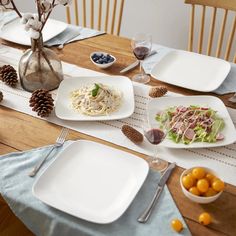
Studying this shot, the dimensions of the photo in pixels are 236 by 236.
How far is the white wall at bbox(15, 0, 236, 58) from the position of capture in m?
2.51

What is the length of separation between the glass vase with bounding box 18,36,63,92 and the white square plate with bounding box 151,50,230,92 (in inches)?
14.5

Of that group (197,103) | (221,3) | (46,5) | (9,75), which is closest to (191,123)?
(197,103)

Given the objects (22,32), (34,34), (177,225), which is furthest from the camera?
(22,32)

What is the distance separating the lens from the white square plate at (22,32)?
1.70 meters

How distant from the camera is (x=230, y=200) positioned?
998mm

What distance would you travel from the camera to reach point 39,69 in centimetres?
140

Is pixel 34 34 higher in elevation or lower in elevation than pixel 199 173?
higher

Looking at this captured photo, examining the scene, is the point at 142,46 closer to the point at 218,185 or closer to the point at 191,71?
the point at 191,71

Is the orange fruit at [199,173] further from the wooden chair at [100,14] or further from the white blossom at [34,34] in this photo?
the wooden chair at [100,14]

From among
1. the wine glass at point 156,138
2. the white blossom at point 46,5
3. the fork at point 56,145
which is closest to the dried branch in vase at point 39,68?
the white blossom at point 46,5

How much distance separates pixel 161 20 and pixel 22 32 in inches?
45.4

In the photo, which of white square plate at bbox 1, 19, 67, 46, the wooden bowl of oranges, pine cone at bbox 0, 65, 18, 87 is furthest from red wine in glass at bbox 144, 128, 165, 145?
white square plate at bbox 1, 19, 67, 46

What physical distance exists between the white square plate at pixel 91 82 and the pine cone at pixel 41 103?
3cm

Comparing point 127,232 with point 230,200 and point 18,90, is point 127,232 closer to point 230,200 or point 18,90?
point 230,200
